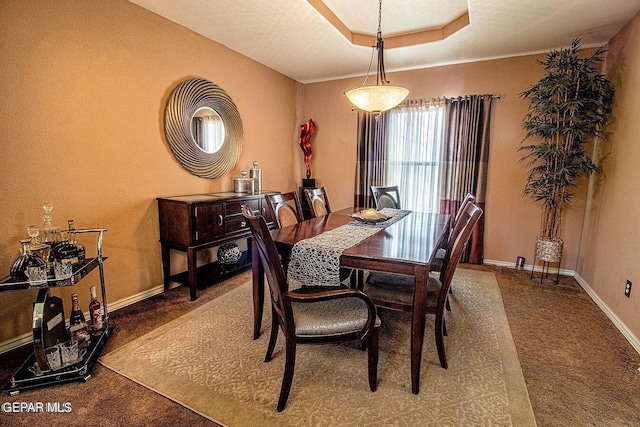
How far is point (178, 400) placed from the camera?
159 cm

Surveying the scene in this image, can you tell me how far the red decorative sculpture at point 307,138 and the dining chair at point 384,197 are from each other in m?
1.61

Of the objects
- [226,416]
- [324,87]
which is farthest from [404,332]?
[324,87]

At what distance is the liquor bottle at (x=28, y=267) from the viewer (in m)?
1.70

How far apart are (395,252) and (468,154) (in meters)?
2.73

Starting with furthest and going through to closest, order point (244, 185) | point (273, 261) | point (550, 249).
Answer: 1. point (244, 185)
2. point (550, 249)
3. point (273, 261)

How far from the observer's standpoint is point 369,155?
14.6 ft

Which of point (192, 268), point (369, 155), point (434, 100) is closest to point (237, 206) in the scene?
point (192, 268)

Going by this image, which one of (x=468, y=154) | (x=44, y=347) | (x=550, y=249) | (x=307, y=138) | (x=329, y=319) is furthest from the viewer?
(x=307, y=138)

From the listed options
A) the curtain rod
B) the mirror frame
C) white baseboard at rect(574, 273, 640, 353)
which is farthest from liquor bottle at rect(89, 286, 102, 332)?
the curtain rod

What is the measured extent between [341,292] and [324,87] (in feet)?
13.2

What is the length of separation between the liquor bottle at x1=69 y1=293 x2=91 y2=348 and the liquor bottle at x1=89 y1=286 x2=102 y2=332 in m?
0.10

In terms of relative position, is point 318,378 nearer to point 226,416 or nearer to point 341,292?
point 226,416

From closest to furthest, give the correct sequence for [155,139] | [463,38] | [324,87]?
[155,139] → [463,38] → [324,87]

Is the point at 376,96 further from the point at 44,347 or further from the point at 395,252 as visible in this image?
the point at 44,347
